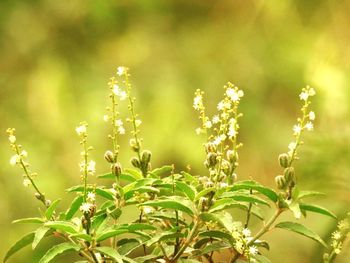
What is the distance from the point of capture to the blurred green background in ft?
9.36

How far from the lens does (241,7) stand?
11.2 ft

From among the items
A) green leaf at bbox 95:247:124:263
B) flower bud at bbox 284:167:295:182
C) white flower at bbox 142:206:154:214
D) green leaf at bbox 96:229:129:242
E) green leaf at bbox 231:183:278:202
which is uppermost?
flower bud at bbox 284:167:295:182

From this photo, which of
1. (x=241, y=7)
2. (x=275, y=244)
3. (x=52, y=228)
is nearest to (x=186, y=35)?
(x=241, y=7)

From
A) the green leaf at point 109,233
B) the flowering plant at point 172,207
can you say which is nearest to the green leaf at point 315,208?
the flowering plant at point 172,207

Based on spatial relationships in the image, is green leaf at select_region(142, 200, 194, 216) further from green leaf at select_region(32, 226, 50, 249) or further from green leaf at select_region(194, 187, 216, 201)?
green leaf at select_region(32, 226, 50, 249)

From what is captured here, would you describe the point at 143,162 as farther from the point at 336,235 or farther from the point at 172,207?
the point at 336,235

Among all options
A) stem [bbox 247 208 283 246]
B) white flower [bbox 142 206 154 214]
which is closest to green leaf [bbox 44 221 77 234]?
white flower [bbox 142 206 154 214]

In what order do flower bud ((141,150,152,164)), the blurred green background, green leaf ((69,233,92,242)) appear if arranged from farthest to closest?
the blurred green background → flower bud ((141,150,152,164)) → green leaf ((69,233,92,242))

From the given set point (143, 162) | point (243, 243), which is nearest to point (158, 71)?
point (143, 162)

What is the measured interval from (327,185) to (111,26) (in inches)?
104

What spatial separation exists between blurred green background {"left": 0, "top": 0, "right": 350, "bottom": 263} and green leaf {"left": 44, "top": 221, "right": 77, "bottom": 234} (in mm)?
1724

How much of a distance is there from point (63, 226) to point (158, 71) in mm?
2347

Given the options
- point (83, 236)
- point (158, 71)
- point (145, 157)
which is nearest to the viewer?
point (83, 236)

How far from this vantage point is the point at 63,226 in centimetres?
87
